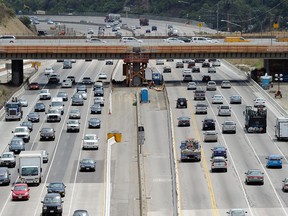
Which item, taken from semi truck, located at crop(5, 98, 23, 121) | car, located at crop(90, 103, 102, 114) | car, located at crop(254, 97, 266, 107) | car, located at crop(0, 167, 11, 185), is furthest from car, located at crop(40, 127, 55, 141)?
car, located at crop(254, 97, 266, 107)

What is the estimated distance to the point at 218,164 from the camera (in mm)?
97375

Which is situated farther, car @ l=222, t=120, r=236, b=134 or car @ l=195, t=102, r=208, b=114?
car @ l=195, t=102, r=208, b=114

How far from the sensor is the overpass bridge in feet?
512

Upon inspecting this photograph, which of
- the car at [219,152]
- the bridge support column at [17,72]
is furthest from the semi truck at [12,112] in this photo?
the bridge support column at [17,72]

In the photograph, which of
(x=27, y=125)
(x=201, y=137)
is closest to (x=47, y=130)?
(x=27, y=125)

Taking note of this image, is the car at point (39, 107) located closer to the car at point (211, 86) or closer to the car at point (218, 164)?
the car at point (211, 86)

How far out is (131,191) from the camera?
298ft

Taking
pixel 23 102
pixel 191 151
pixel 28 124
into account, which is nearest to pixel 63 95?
pixel 23 102

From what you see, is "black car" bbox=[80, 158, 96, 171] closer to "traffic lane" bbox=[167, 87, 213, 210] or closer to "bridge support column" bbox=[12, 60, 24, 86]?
"traffic lane" bbox=[167, 87, 213, 210]

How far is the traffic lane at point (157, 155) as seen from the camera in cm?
8725

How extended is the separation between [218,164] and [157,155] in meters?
9.64

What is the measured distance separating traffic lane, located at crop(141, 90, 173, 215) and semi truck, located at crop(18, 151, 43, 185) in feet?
28.5

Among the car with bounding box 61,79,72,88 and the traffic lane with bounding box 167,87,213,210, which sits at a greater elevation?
the car with bounding box 61,79,72,88

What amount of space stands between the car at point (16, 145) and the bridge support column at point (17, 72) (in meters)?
51.0
